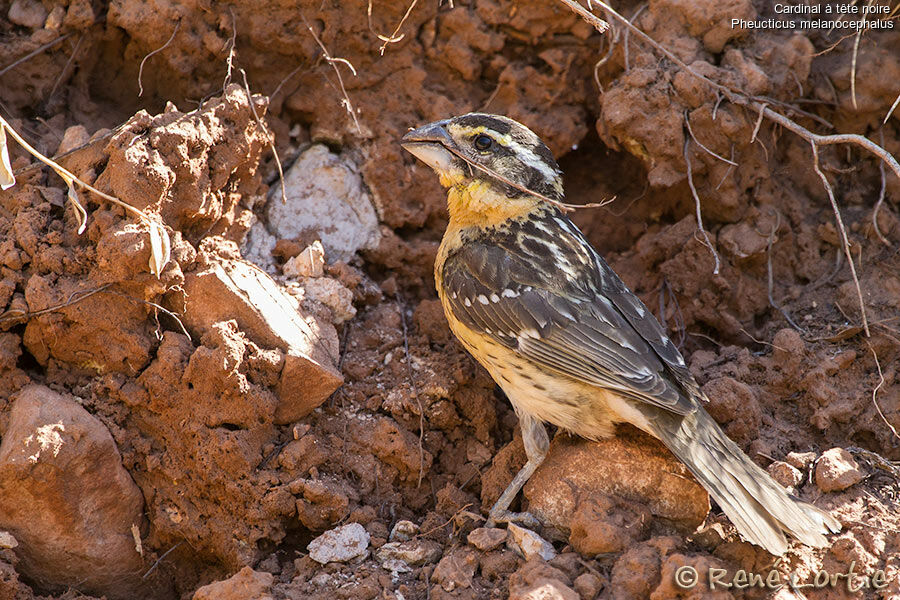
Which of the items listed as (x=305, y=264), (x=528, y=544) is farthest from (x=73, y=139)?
(x=528, y=544)

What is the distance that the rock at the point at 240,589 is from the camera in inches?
143

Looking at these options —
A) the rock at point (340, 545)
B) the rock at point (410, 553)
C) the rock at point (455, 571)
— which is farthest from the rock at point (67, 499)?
the rock at point (455, 571)

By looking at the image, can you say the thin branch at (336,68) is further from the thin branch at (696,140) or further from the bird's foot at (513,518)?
the bird's foot at (513,518)

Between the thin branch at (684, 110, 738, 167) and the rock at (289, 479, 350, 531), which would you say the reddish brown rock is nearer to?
the rock at (289, 479, 350, 531)

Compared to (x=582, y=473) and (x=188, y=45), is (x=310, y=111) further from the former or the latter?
(x=582, y=473)

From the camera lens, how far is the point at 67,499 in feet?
12.9

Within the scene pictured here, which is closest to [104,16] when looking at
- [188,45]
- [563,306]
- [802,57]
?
[188,45]

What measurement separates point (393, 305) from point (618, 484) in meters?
1.86

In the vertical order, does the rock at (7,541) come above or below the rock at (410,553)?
below

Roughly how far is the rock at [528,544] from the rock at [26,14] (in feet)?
13.0

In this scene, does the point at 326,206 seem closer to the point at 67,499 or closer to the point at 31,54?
the point at 31,54

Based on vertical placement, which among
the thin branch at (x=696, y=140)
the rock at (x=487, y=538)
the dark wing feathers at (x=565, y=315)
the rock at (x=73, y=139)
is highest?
the thin branch at (x=696, y=140)

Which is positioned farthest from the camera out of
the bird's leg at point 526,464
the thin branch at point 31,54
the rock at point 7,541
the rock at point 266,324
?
the thin branch at point 31,54

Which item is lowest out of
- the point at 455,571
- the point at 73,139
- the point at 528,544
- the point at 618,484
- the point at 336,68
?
the point at 455,571
